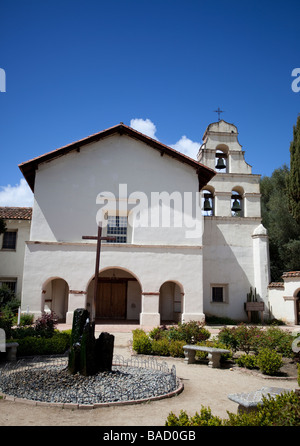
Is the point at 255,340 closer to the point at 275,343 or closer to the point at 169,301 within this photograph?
the point at 275,343

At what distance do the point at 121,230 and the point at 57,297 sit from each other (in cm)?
545

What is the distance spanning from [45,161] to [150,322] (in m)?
10.2

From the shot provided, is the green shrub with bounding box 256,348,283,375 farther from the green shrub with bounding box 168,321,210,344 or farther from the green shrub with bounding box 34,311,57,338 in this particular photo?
the green shrub with bounding box 34,311,57,338

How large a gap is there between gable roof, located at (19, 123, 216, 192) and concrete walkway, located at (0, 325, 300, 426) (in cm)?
1268

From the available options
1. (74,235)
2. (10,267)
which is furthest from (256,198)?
(10,267)

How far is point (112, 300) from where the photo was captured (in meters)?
21.3

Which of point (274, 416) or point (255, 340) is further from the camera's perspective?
point (255, 340)

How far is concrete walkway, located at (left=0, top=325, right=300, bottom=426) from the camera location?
548cm

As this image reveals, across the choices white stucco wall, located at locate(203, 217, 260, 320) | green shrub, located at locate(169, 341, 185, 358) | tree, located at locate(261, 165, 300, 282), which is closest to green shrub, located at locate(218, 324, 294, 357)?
green shrub, located at locate(169, 341, 185, 358)

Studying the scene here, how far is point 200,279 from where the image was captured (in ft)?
61.4

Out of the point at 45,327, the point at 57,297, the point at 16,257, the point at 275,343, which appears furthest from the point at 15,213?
the point at 275,343

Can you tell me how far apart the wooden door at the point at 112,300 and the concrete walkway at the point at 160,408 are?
12356 millimetres

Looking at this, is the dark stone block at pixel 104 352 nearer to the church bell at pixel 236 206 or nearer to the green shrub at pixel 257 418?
the green shrub at pixel 257 418

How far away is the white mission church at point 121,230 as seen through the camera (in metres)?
18.1
